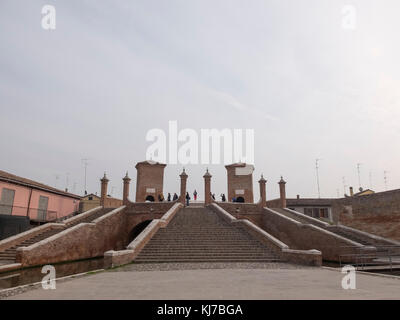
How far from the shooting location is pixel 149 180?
106 feet

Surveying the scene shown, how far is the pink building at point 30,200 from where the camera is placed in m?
21.3

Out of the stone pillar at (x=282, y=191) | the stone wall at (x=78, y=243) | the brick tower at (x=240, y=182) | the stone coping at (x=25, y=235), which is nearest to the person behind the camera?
the stone wall at (x=78, y=243)

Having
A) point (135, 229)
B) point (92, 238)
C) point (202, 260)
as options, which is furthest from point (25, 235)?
point (202, 260)

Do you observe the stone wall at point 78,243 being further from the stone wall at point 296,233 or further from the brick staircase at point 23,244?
the stone wall at point 296,233

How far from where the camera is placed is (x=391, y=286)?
6.43 meters

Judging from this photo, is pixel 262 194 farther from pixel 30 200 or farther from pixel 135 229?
pixel 30 200

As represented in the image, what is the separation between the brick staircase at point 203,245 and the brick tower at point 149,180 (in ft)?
46.7

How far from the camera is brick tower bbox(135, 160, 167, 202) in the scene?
→ 3203 centimetres

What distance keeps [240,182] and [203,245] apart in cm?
1968

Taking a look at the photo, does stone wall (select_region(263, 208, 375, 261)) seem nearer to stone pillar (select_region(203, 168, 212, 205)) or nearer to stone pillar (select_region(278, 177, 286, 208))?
stone pillar (select_region(278, 177, 286, 208))

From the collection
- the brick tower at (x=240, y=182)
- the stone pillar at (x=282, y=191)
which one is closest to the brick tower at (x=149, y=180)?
the brick tower at (x=240, y=182)
